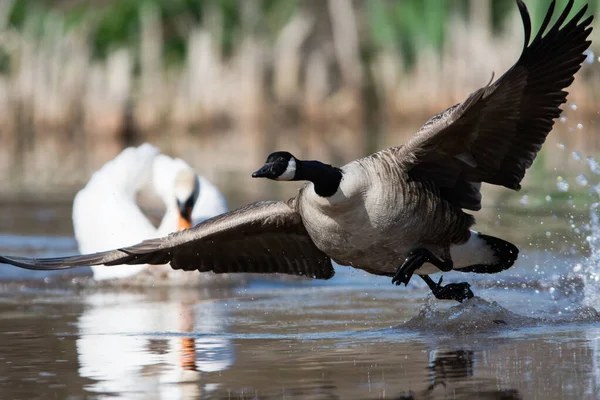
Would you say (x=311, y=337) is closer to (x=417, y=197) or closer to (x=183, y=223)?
(x=417, y=197)

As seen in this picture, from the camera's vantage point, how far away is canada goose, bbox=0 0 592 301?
6789 mm

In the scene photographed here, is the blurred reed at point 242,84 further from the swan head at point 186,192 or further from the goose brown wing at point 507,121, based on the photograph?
the goose brown wing at point 507,121

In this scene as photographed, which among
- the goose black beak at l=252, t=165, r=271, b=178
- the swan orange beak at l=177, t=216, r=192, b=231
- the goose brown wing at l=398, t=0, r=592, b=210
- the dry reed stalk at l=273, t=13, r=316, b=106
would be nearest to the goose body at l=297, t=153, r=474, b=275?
the goose brown wing at l=398, t=0, r=592, b=210

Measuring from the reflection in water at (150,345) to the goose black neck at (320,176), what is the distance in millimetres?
1068

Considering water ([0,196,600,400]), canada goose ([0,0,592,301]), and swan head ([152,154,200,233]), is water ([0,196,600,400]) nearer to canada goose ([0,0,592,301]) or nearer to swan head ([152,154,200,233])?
canada goose ([0,0,592,301])

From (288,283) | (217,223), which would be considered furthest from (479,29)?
(217,223)

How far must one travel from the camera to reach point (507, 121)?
7.07 m

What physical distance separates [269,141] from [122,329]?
17107 millimetres

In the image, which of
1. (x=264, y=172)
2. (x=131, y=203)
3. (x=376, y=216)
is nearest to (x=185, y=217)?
(x=131, y=203)

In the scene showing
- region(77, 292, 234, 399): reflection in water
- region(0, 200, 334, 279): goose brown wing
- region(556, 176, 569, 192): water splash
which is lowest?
region(77, 292, 234, 399): reflection in water

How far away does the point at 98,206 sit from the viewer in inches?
428

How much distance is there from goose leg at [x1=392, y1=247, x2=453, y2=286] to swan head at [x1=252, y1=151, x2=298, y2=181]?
98 cm

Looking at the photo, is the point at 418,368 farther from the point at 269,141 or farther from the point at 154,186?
the point at 269,141

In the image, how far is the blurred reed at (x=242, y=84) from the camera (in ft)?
81.1
